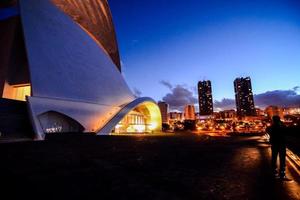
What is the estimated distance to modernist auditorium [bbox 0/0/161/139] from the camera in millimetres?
16609

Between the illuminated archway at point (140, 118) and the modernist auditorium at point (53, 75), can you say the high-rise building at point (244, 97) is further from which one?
the modernist auditorium at point (53, 75)

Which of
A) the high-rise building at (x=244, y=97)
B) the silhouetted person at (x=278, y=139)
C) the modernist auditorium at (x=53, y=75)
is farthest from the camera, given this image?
the high-rise building at (x=244, y=97)

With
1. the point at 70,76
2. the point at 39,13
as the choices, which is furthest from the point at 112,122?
the point at 39,13

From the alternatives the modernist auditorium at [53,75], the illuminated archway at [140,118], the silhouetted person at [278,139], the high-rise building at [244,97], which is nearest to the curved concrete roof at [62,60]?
the modernist auditorium at [53,75]

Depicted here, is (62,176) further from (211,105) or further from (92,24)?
(211,105)

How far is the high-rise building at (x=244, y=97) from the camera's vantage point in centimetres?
14638

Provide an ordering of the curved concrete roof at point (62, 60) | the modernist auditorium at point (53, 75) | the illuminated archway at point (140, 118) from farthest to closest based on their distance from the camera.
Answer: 1. the illuminated archway at point (140, 118)
2. the curved concrete roof at point (62, 60)
3. the modernist auditorium at point (53, 75)

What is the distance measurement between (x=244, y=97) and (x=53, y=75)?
15318 cm

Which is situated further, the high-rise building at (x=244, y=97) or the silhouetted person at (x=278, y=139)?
the high-rise building at (x=244, y=97)

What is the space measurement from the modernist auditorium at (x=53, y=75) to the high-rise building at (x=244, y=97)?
5327 inches

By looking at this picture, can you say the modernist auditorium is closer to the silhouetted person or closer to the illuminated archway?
the illuminated archway

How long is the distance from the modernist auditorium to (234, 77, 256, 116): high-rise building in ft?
444

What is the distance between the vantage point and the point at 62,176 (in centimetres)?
424

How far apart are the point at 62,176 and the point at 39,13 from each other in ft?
71.2
